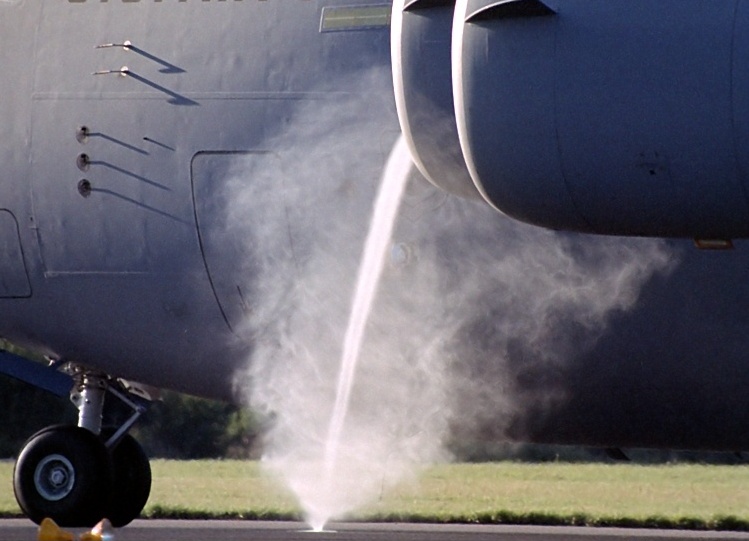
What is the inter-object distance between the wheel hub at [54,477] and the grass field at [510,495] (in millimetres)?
3211

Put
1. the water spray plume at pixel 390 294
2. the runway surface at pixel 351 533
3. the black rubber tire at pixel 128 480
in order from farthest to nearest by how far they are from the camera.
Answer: the runway surface at pixel 351 533, the black rubber tire at pixel 128 480, the water spray plume at pixel 390 294

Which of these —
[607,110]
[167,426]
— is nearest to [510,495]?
[167,426]

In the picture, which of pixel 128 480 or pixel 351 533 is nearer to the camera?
pixel 128 480

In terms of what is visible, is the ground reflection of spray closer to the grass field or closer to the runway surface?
the runway surface

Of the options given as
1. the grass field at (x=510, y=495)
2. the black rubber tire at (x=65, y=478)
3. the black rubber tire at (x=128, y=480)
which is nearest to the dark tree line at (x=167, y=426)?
the grass field at (x=510, y=495)

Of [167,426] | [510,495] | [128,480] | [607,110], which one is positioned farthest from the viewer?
[167,426]

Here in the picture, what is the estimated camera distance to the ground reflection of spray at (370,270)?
7191mm

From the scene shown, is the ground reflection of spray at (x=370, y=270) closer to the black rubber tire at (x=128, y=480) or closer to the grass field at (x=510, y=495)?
the black rubber tire at (x=128, y=480)

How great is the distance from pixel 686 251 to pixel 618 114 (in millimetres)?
2011

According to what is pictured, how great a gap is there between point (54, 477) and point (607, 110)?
13.3 feet

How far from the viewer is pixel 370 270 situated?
7.33m

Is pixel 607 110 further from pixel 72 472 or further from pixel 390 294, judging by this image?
pixel 72 472

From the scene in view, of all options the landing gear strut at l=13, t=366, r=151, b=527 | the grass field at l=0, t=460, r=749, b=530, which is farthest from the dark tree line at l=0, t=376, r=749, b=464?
the landing gear strut at l=13, t=366, r=151, b=527

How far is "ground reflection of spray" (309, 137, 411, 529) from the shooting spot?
7.19 meters
